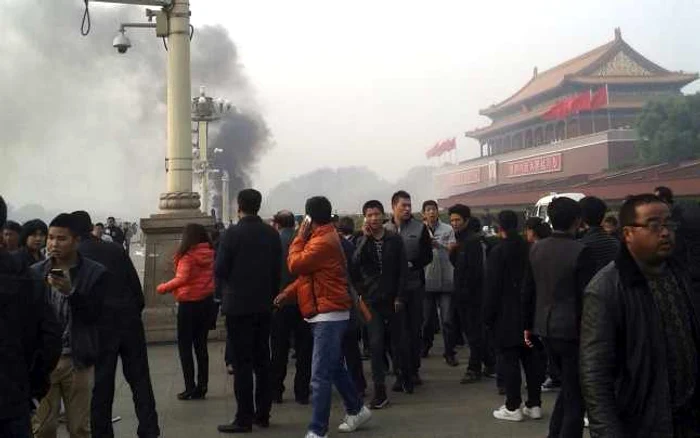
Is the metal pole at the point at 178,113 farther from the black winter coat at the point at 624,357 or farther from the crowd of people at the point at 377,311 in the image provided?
the black winter coat at the point at 624,357

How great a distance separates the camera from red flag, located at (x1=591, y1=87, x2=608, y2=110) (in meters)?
52.8

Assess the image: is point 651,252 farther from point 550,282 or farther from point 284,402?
point 284,402

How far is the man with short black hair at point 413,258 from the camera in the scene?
6.70m

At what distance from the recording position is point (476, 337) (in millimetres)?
6965

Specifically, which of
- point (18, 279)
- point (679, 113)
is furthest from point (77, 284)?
point (679, 113)

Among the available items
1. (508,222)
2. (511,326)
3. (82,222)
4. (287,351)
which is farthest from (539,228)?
(82,222)

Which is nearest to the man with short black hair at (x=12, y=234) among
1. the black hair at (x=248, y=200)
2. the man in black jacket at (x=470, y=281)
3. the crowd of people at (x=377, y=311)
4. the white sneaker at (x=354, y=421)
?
the crowd of people at (x=377, y=311)

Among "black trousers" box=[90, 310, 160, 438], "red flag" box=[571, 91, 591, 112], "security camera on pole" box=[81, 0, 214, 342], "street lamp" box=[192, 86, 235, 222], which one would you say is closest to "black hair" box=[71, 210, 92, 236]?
"black trousers" box=[90, 310, 160, 438]

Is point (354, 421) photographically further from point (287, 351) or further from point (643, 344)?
point (643, 344)

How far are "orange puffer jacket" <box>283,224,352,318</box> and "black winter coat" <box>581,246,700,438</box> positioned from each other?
2.47 meters

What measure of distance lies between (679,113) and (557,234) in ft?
129

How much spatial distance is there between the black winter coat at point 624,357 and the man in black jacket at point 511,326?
292cm

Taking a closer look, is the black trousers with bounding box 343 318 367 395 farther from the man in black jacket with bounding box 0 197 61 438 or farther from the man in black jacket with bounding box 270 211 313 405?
the man in black jacket with bounding box 0 197 61 438

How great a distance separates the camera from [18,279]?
2.84m
